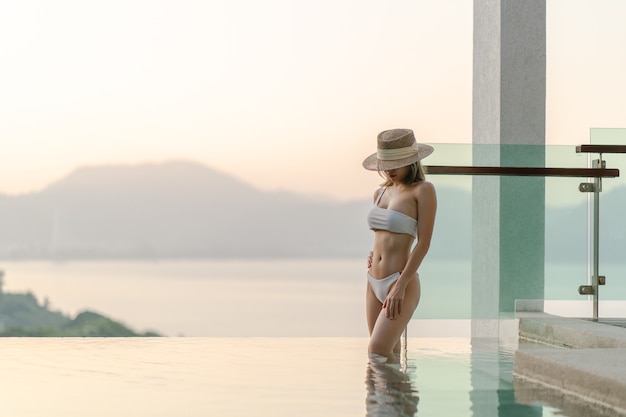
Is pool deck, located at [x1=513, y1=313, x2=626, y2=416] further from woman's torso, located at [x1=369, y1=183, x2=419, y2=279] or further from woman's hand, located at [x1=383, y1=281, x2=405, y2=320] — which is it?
woman's torso, located at [x1=369, y1=183, x2=419, y2=279]

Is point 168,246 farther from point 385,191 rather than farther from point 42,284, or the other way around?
point 385,191

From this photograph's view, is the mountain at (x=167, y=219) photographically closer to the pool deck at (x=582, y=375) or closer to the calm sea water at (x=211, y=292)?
the calm sea water at (x=211, y=292)

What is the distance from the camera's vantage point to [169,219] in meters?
29.0

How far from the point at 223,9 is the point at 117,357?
58.0 ft

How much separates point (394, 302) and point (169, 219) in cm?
2337

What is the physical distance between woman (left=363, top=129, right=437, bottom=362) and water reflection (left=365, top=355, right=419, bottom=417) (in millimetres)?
211

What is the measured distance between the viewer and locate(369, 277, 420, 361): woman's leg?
603 centimetres

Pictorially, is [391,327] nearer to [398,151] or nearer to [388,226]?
[388,226]

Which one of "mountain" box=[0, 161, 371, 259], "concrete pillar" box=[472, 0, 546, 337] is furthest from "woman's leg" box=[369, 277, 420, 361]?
"mountain" box=[0, 161, 371, 259]

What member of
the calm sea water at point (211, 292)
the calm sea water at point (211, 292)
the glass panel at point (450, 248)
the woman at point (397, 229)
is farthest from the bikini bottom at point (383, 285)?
the calm sea water at point (211, 292)

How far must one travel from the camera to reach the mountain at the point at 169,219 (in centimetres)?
2709

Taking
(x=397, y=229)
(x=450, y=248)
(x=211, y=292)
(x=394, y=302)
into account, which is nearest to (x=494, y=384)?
(x=394, y=302)

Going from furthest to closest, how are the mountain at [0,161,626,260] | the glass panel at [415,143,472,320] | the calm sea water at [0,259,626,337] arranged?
the calm sea water at [0,259,626,337]
the mountain at [0,161,626,260]
the glass panel at [415,143,472,320]

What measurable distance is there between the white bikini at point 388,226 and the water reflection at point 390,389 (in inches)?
14.6
